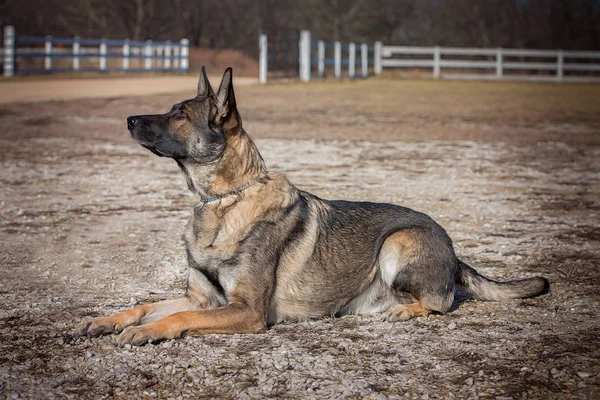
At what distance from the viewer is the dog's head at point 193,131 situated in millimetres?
5129

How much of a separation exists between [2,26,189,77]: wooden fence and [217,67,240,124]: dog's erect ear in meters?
32.1

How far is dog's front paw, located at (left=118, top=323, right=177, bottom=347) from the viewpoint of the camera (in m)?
4.70

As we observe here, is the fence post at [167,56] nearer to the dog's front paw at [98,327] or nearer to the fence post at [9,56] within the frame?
the fence post at [9,56]

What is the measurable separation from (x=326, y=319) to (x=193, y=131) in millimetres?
1606

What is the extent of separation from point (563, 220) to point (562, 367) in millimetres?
4850

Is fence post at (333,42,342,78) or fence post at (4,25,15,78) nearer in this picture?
fence post at (4,25,15,78)

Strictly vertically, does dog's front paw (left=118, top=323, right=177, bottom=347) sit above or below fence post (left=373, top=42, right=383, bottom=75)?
below

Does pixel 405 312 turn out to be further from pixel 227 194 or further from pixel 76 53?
pixel 76 53

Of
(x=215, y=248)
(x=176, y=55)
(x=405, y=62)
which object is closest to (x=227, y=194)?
(x=215, y=248)

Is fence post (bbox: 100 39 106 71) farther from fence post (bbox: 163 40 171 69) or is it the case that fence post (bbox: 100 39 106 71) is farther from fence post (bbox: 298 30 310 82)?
fence post (bbox: 298 30 310 82)

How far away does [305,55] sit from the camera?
39.8 metres

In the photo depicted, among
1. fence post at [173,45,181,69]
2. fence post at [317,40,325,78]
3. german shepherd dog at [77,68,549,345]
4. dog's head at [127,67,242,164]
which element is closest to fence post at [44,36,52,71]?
fence post at [173,45,181,69]

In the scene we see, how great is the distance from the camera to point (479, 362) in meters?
4.61

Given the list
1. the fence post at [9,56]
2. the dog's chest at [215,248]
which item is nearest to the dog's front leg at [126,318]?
the dog's chest at [215,248]
